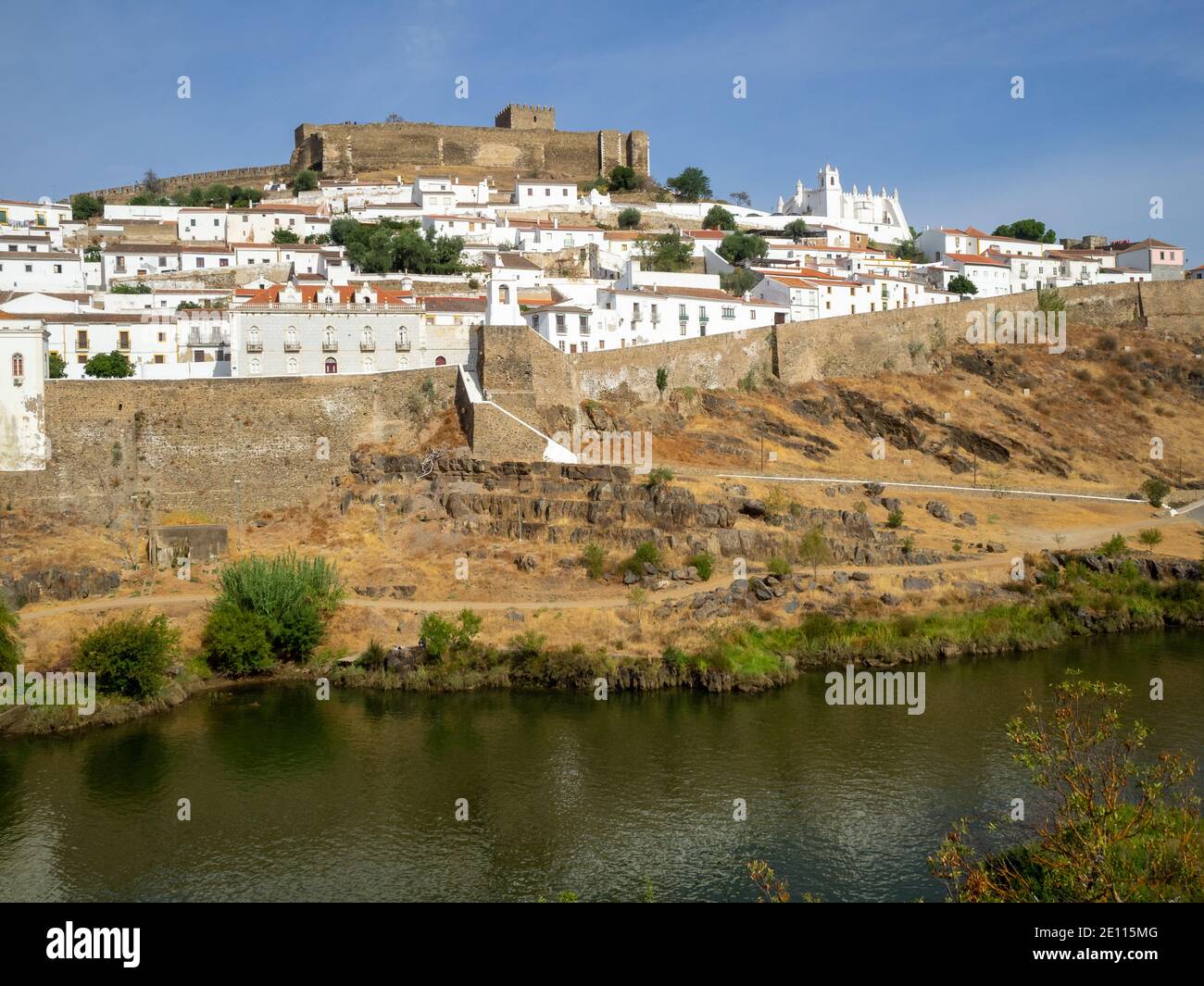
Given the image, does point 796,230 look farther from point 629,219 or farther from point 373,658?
point 373,658

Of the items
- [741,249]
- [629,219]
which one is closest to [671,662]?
[741,249]

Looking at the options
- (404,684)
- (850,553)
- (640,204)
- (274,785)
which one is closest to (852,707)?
(850,553)

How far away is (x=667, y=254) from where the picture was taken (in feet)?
206

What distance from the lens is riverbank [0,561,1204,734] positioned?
2828 centimetres

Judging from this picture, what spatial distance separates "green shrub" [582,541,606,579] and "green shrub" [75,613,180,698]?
38.3 feet

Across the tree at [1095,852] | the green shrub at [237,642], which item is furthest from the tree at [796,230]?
the tree at [1095,852]

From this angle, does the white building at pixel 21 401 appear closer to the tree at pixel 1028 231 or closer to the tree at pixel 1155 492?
the tree at pixel 1155 492

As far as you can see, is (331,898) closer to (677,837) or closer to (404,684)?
(677,837)

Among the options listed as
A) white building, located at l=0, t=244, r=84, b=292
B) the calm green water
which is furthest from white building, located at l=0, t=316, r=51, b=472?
white building, located at l=0, t=244, r=84, b=292

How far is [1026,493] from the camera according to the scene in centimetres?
4244

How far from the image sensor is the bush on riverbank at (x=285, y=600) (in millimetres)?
29344

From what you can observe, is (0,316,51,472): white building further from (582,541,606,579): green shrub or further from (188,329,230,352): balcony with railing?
(582,541,606,579): green shrub
